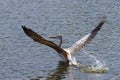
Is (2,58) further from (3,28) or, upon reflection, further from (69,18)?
(69,18)

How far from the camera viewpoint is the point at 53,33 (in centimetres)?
2411

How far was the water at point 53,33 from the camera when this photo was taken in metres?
19.0

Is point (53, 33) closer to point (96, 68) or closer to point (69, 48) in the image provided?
point (69, 48)

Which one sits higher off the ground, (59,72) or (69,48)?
(69,48)

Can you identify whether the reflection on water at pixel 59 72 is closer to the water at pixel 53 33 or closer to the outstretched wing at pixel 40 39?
the water at pixel 53 33

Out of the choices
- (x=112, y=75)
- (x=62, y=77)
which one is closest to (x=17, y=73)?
(x=62, y=77)

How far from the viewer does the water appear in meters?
19.0

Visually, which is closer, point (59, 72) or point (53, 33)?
point (59, 72)

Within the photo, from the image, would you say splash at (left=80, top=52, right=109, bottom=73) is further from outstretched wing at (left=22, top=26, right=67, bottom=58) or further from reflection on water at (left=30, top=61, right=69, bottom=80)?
outstretched wing at (left=22, top=26, right=67, bottom=58)

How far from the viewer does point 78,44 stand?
21062 mm


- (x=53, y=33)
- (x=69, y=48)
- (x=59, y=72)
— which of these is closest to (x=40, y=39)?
(x=59, y=72)

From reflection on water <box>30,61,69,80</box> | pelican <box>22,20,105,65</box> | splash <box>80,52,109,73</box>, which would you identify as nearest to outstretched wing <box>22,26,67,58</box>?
pelican <box>22,20,105,65</box>

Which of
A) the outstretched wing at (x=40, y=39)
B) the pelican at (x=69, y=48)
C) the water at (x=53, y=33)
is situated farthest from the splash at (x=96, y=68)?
the outstretched wing at (x=40, y=39)

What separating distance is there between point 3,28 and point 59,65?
5.52 meters
